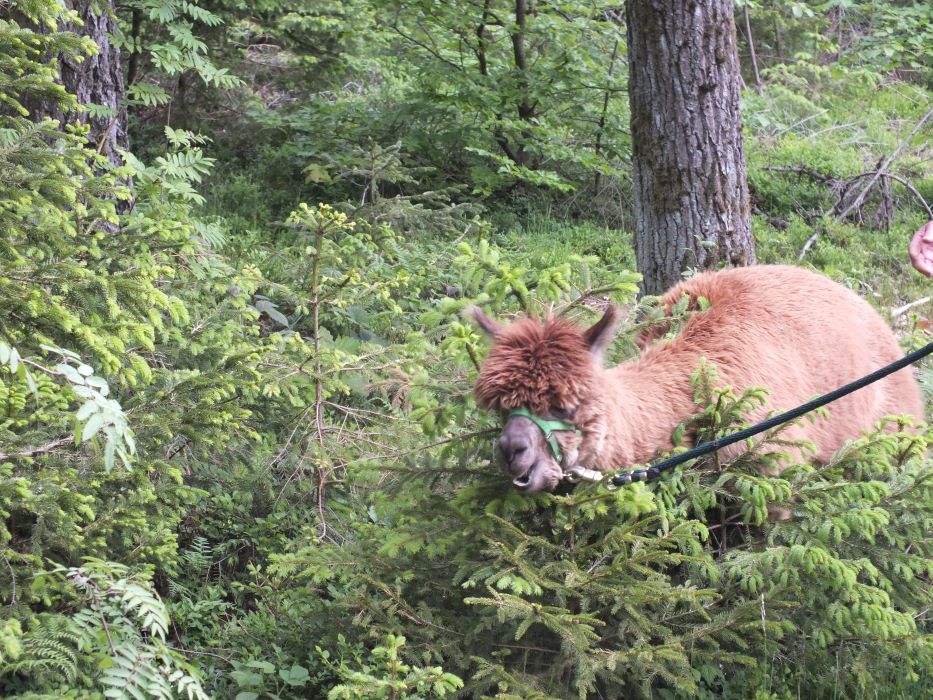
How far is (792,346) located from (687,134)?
2.28m

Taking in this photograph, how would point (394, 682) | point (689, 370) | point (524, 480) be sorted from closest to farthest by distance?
point (394, 682), point (524, 480), point (689, 370)

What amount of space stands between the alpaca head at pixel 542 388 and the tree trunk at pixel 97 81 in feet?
12.2

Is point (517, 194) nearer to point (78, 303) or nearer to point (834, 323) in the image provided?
point (834, 323)

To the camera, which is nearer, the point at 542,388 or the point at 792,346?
the point at 542,388

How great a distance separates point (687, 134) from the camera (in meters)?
6.78

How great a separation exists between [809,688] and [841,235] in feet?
27.2

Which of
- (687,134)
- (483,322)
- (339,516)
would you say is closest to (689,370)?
(483,322)

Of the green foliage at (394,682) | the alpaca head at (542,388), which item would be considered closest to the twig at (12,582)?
the green foliage at (394,682)

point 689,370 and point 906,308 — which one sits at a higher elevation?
point 689,370

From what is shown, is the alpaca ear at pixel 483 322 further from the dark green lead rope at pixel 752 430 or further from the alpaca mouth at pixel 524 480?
the dark green lead rope at pixel 752 430

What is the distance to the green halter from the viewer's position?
12.9 feet

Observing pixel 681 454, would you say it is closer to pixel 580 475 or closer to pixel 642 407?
pixel 642 407

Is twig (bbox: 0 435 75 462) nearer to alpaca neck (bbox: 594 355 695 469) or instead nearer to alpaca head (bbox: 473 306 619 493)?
alpaca head (bbox: 473 306 619 493)

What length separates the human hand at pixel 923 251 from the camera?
4090mm
